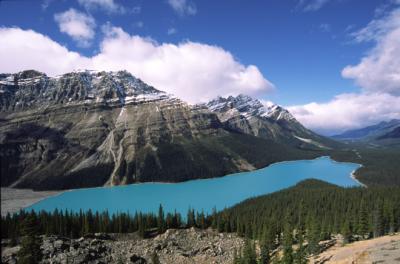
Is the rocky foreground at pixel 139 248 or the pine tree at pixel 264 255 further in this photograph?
the pine tree at pixel 264 255

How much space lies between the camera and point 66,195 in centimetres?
19312

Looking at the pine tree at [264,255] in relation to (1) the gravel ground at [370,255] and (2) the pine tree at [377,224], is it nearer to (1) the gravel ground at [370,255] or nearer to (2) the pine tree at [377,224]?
(1) the gravel ground at [370,255]

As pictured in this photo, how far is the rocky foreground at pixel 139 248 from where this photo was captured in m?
57.4

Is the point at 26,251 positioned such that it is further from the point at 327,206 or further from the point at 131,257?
the point at 327,206

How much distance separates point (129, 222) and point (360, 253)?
57.6 meters

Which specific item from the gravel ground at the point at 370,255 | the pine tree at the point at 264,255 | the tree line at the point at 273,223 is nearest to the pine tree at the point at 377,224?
the tree line at the point at 273,223

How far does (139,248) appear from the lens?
70625mm

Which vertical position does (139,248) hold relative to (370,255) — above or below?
below

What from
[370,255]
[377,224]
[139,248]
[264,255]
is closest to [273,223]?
[264,255]

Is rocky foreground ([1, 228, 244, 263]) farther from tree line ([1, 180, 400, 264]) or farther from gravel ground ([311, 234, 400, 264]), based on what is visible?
gravel ground ([311, 234, 400, 264])

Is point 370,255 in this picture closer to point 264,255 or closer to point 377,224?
point 264,255

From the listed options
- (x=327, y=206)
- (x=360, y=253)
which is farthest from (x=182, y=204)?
(x=360, y=253)

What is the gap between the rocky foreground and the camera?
57.4 m

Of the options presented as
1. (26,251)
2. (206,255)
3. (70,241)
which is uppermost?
(26,251)
